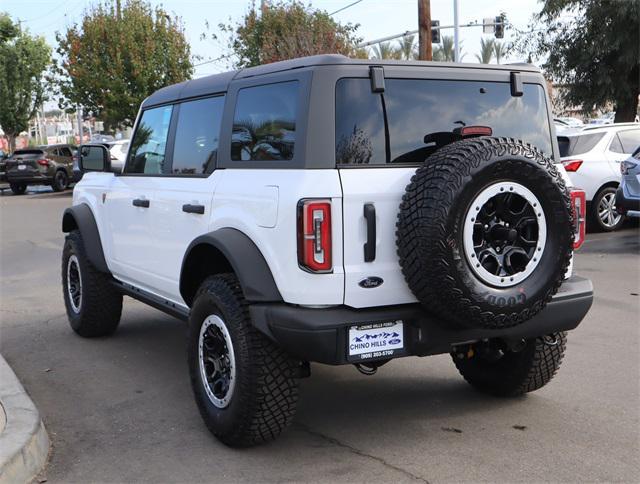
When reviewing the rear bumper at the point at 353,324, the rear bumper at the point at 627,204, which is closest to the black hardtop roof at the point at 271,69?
the rear bumper at the point at 353,324

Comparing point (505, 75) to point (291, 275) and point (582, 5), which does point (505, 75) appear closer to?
point (291, 275)

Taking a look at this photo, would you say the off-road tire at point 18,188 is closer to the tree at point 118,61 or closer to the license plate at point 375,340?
the tree at point 118,61

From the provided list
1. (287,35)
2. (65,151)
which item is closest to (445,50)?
(287,35)

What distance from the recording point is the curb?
Answer: 3.75 m

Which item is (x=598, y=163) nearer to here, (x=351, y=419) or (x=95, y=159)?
(x=95, y=159)

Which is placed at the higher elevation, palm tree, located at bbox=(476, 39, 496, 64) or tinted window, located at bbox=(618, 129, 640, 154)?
palm tree, located at bbox=(476, 39, 496, 64)

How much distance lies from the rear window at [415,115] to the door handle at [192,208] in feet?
3.42

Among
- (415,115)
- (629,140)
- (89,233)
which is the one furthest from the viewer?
(629,140)

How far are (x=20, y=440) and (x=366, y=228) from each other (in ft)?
6.56

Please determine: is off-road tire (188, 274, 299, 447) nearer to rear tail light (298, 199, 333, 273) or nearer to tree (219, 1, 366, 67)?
rear tail light (298, 199, 333, 273)

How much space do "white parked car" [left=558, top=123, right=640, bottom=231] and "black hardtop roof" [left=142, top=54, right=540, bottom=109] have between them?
819cm

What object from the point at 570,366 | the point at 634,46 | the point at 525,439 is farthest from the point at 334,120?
the point at 634,46

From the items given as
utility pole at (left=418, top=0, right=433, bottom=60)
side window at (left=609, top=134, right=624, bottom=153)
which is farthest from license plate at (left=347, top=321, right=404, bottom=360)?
utility pole at (left=418, top=0, right=433, bottom=60)

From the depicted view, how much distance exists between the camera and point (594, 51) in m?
19.7
